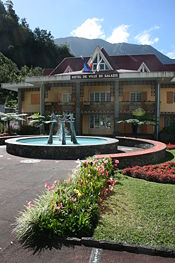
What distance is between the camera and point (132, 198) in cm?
531

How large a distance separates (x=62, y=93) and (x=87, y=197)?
76.3ft

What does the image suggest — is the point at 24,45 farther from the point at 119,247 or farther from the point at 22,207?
the point at 119,247

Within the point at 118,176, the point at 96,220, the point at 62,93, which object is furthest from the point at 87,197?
the point at 62,93

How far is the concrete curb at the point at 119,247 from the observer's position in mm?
3279

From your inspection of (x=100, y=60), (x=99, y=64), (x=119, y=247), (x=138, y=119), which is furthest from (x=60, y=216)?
(x=100, y=60)

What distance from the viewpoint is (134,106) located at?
22.9m

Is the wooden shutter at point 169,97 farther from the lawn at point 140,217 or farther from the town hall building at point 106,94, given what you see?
the lawn at point 140,217

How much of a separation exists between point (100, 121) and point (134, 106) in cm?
431

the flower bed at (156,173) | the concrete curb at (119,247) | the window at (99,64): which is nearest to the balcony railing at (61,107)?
the window at (99,64)

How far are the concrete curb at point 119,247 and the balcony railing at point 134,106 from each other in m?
19.9

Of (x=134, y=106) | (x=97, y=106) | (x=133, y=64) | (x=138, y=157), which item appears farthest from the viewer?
(x=133, y=64)

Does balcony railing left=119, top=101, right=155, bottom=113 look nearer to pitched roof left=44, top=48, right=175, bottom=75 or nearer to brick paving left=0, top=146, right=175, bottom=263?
pitched roof left=44, top=48, right=175, bottom=75

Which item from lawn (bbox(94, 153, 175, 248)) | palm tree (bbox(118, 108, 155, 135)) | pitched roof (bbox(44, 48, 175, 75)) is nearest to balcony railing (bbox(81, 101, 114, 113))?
palm tree (bbox(118, 108, 155, 135))

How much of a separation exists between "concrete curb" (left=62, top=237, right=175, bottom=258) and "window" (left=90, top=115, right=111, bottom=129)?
2177 centimetres
